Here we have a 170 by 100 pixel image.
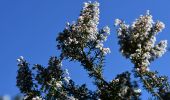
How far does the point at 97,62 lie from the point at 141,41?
3.54 metres

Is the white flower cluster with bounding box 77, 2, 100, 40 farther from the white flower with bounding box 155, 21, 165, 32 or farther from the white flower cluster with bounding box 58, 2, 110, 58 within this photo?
the white flower with bounding box 155, 21, 165, 32

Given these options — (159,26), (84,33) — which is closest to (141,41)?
(159,26)

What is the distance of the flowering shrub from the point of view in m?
31.5

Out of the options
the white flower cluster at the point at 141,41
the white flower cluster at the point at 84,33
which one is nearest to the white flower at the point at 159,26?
the white flower cluster at the point at 141,41

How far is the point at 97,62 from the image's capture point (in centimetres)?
3334

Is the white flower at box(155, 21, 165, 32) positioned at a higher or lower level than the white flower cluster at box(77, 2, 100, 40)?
lower

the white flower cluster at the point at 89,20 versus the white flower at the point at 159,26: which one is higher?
the white flower cluster at the point at 89,20

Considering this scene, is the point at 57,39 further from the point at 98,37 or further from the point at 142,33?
the point at 142,33

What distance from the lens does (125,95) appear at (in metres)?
32.3

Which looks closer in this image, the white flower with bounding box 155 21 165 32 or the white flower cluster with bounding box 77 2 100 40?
the white flower with bounding box 155 21 165 32

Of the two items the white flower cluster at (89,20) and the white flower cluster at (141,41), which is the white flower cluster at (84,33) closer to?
the white flower cluster at (89,20)

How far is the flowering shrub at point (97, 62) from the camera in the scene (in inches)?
1241

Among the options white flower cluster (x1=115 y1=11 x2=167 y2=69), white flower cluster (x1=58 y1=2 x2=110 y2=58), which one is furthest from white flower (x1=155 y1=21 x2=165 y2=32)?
white flower cluster (x1=58 y1=2 x2=110 y2=58)

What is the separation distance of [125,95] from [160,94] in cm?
240
